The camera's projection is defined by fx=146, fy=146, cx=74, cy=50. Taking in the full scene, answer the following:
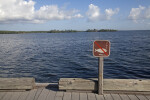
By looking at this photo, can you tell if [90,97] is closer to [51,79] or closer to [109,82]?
[109,82]

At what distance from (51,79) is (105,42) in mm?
8668

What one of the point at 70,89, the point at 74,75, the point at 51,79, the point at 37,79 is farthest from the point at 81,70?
the point at 70,89

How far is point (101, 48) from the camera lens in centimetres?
407

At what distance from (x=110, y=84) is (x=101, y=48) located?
1126 millimetres

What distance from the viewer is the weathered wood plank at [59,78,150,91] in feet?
13.8

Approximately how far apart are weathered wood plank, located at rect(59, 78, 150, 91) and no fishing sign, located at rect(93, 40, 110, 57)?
2.80 ft

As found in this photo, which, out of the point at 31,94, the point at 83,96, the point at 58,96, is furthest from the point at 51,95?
the point at 83,96

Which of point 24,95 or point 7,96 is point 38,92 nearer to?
point 24,95

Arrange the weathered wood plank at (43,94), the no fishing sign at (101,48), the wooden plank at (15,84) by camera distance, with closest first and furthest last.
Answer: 1. the no fishing sign at (101,48)
2. the weathered wood plank at (43,94)
3. the wooden plank at (15,84)

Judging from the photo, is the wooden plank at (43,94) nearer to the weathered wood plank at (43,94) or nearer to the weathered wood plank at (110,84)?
the weathered wood plank at (43,94)

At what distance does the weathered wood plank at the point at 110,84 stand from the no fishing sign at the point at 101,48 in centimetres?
85

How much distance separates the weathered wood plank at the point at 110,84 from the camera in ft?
13.8

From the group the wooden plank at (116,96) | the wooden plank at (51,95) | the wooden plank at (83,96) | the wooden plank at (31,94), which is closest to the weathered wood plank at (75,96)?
the wooden plank at (83,96)

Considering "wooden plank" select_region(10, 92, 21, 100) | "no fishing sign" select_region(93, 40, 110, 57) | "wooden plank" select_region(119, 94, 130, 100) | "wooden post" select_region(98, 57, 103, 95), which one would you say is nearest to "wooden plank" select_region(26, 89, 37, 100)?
"wooden plank" select_region(10, 92, 21, 100)
